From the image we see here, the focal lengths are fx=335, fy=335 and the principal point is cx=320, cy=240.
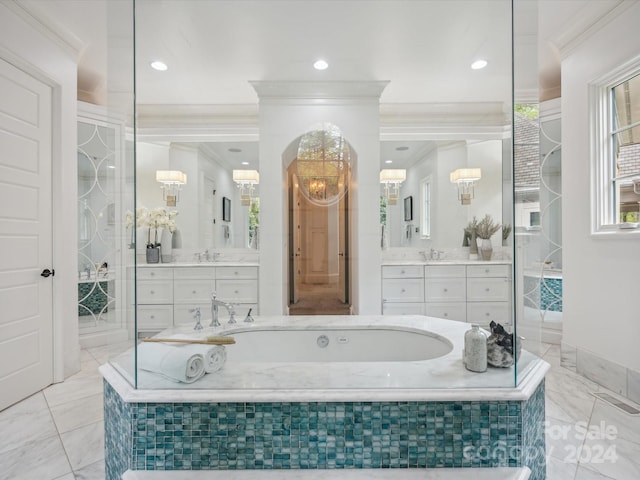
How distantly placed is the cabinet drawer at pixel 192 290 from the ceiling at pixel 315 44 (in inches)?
37.8

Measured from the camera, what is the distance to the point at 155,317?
73.2 inches

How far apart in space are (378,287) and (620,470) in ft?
5.27

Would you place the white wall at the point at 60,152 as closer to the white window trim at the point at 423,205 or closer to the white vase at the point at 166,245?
the white vase at the point at 166,245

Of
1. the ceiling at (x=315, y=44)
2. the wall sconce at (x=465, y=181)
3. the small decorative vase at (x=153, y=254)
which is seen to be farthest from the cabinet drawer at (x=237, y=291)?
the wall sconce at (x=465, y=181)

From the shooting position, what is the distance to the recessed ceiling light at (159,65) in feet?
6.92

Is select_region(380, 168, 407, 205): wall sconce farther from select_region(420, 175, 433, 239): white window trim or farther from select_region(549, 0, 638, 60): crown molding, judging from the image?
select_region(549, 0, 638, 60): crown molding

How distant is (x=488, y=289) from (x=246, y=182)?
1820mm

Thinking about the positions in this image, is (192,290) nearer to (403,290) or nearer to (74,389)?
(74,389)

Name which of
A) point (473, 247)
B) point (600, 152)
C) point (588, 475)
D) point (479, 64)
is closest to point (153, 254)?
point (473, 247)

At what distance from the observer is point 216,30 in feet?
7.75

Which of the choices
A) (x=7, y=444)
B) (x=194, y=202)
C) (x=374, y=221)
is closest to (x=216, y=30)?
(x=194, y=202)

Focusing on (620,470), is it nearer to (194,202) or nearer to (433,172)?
(433,172)

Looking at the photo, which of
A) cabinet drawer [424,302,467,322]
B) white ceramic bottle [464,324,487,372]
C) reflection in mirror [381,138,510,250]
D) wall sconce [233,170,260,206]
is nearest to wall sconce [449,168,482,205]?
reflection in mirror [381,138,510,250]

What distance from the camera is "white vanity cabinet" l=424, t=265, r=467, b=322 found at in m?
2.21
